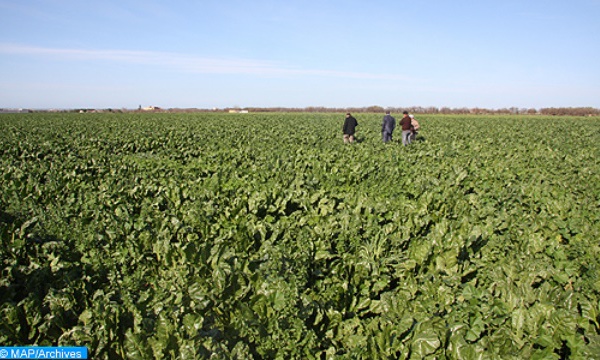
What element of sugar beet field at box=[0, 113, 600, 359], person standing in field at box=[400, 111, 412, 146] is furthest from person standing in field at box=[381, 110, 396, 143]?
sugar beet field at box=[0, 113, 600, 359]

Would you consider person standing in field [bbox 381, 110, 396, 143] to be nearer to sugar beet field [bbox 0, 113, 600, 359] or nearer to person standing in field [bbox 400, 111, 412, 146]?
person standing in field [bbox 400, 111, 412, 146]

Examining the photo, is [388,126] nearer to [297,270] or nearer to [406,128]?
[406,128]

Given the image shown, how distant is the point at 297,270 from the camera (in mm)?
4641

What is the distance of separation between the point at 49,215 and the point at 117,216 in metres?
1.25

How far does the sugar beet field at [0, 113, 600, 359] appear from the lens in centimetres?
337

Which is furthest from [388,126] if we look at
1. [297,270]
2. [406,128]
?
[297,270]

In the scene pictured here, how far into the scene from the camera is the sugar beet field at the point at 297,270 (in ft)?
11.0

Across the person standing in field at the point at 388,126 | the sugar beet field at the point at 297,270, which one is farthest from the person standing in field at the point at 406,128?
the sugar beet field at the point at 297,270

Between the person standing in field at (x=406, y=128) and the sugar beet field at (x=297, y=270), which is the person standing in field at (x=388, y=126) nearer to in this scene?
the person standing in field at (x=406, y=128)

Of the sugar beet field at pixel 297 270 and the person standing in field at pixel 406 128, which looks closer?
the sugar beet field at pixel 297 270

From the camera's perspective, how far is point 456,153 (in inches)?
643

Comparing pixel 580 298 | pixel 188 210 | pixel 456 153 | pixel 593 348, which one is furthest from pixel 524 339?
pixel 456 153

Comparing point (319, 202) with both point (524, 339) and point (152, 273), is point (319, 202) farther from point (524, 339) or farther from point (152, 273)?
point (524, 339)

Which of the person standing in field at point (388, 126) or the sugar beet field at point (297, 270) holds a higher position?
the person standing in field at point (388, 126)
